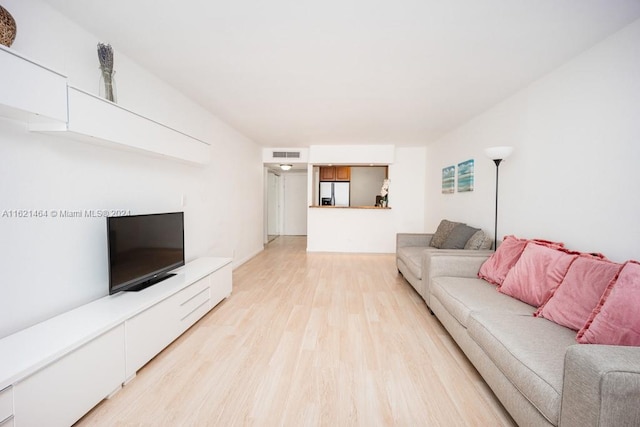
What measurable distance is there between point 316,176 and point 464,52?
4.96 metres

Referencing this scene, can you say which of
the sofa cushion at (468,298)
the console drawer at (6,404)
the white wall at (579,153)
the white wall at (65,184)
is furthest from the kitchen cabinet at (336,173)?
the console drawer at (6,404)

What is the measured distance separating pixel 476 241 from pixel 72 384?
12.2 ft

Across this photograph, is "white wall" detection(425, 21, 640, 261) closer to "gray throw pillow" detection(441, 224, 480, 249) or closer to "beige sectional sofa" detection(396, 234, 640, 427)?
"gray throw pillow" detection(441, 224, 480, 249)

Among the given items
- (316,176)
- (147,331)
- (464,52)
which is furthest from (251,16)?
(316,176)

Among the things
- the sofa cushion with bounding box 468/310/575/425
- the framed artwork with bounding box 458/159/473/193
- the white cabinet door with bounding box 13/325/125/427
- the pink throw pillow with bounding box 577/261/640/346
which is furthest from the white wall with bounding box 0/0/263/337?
the framed artwork with bounding box 458/159/473/193

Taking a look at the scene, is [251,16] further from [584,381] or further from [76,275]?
[584,381]

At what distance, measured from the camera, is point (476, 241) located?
10.5 feet

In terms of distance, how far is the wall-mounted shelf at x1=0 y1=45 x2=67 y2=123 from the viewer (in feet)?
4.05

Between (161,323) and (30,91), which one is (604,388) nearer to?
(161,323)

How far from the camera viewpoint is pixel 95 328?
1509 millimetres

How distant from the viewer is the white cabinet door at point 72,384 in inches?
46.4

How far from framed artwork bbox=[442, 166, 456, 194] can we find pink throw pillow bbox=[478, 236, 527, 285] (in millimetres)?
2104

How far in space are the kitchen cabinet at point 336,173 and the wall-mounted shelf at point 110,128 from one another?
185 inches

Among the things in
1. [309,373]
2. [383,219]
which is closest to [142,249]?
[309,373]
